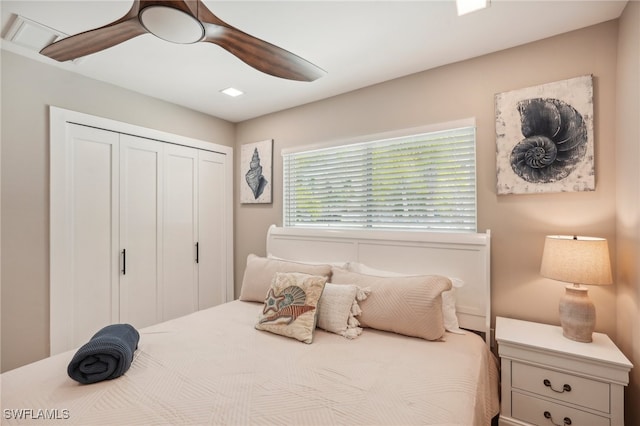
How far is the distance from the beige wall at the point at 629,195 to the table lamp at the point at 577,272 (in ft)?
0.46

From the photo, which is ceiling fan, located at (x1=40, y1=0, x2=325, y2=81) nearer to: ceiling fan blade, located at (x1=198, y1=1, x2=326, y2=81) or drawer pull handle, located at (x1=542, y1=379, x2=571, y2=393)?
ceiling fan blade, located at (x1=198, y1=1, x2=326, y2=81)

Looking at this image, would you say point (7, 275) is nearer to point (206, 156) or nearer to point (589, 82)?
point (206, 156)

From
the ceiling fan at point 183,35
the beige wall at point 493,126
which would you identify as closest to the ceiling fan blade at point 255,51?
the ceiling fan at point 183,35

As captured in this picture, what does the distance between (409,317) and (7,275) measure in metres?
2.71

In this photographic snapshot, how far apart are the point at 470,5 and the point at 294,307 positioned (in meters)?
2.02

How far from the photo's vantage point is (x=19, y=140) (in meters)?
2.10

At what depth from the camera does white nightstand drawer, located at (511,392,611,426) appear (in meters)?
1.48

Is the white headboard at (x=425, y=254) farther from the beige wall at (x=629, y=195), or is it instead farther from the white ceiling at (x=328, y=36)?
the white ceiling at (x=328, y=36)

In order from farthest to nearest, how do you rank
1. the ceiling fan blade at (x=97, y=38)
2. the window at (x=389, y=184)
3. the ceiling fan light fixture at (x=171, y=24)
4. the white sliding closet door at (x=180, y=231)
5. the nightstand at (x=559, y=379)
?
the white sliding closet door at (x=180, y=231) < the window at (x=389, y=184) < the nightstand at (x=559, y=379) < the ceiling fan blade at (x=97, y=38) < the ceiling fan light fixture at (x=171, y=24)

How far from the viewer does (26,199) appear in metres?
2.12

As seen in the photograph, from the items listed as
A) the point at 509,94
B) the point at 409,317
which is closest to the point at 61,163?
the point at 409,317

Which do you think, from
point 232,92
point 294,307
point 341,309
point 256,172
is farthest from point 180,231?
point 341,309

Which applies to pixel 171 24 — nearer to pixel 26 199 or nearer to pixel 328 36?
pixel 328 36

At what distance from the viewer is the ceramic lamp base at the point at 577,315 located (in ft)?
5.21
